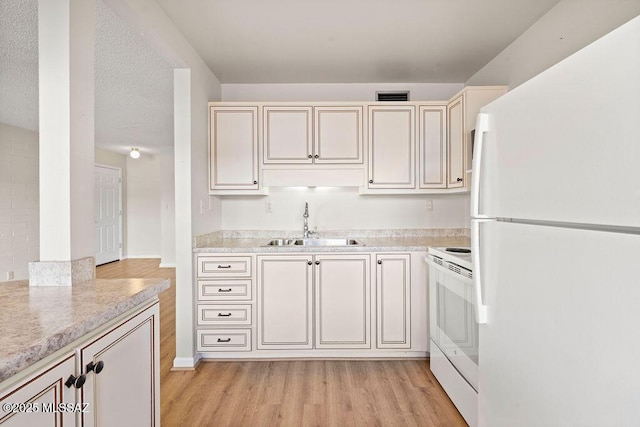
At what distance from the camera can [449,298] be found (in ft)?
6.88

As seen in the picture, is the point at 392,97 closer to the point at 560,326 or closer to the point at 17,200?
the point at 560,326

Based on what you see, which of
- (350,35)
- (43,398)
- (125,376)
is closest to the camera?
(43,398)

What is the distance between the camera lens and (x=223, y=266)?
2646 millimetres

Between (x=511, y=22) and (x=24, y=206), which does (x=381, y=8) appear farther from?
(x=24, y=206)

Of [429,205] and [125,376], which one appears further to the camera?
[429,205]

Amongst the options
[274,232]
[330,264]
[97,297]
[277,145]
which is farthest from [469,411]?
[277,145]

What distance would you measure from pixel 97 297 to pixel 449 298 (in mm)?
1864

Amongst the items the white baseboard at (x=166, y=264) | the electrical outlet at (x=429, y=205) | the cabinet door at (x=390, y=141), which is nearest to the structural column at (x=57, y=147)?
the cabinet door at (x=390, y=141)

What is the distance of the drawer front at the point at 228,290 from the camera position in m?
2.64

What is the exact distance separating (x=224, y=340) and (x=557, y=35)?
317 cm

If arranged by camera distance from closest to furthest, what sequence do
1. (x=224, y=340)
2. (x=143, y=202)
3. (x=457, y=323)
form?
(x=457, y=323) → (x=224, y=340) → (x=143, y=202)

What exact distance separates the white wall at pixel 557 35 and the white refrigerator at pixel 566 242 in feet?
3.93

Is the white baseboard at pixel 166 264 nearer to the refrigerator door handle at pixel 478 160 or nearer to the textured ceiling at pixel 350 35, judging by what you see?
the textured ceiling at pixel 350 35

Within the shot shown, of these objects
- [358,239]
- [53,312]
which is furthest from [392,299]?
[53,312]
